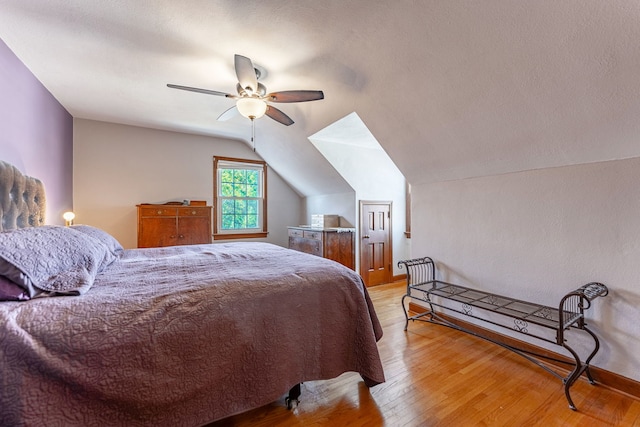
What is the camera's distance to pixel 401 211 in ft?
14.7

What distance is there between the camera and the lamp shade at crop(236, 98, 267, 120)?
85.5 inches

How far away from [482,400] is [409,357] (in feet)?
1.86

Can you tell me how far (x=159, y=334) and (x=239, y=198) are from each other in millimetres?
4036

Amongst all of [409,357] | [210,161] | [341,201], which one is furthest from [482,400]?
[210,161]

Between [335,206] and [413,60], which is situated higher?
[413,60]

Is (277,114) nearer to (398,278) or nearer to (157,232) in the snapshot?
(157,232)

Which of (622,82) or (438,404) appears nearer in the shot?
(622,82)

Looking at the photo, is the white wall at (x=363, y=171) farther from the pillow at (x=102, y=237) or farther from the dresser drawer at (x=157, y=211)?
the pillow at (x=102, y=237)

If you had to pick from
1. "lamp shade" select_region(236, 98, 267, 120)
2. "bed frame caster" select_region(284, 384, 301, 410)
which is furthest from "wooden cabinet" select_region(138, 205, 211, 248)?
"bed frame caster" select_region(284, 384, 301, 410)

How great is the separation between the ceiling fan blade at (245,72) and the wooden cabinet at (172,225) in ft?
7.98

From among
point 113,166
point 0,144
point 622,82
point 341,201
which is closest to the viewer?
point 622,82

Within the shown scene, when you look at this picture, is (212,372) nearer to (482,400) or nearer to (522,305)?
(482,400)

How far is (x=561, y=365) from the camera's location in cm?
198

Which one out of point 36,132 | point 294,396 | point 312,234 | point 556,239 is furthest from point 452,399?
point 36,132
